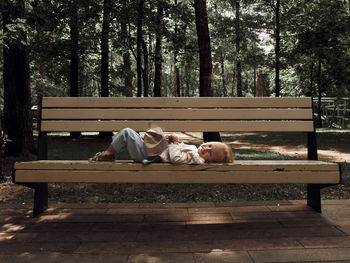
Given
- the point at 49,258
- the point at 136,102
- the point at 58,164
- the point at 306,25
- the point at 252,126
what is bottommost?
the point at 49,258

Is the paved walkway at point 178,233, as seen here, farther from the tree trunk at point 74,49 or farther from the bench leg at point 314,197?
the tree trunk at point 74,49

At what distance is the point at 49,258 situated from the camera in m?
2.67

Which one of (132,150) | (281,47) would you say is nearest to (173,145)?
(132,150)

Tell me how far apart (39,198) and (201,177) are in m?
1.79

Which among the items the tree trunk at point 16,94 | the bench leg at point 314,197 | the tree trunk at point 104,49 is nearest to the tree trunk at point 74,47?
the tree trunk at point 104,49

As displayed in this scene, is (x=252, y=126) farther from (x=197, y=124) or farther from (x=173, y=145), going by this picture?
(x=173, y=145)

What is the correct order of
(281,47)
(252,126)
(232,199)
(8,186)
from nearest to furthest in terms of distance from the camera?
(252,126) < (232,199) < (8,186) < (281,47)

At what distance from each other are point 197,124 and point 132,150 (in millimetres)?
791

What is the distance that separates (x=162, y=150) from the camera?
3.42 m

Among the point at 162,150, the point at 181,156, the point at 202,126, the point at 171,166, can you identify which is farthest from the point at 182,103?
the point at 171,166

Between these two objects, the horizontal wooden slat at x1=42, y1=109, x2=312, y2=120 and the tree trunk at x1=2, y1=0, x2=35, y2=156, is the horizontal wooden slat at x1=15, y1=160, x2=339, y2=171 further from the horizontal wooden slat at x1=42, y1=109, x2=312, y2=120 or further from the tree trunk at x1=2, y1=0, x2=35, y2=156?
the tree trunk at x1=2, y1=0, x2=35, y2=156

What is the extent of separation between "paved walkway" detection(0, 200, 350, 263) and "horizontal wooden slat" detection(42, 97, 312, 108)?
1.12 meters

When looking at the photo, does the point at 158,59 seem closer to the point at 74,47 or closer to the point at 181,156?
the point at 74,47

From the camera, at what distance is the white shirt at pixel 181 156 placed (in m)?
3.21
